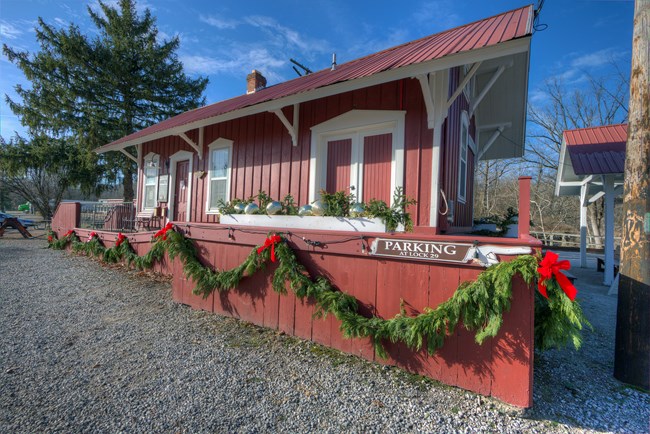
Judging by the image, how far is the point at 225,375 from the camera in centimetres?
299

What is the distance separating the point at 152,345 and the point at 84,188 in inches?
746

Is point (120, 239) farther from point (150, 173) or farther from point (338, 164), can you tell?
point (338, 164)

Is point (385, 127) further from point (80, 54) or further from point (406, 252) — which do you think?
point (80, 54)

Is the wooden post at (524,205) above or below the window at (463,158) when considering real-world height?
below

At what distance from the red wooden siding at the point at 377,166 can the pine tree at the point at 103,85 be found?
16.6 meters

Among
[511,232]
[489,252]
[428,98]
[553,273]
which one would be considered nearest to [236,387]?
[489,252]

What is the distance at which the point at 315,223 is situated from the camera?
13.5ft

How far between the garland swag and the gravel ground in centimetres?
42

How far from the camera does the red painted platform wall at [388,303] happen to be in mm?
2578

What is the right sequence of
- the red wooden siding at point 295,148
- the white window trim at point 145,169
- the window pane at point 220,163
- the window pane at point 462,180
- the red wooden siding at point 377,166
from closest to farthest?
the red wooden siding at point 295,148 < the red wooden siding at point 377,166 < the window pane at point 462,180 < the window pane at point 220,163 < the white window trim at point 145,169

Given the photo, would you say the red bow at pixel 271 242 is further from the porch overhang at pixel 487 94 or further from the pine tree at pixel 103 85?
the pine tree at pixel 103 85

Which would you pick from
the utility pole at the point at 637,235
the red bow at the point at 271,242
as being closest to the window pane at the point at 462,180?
the utility pole at the point at 637,235

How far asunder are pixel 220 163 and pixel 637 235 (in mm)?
7273

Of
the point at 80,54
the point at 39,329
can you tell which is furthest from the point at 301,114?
the point at 80,54
